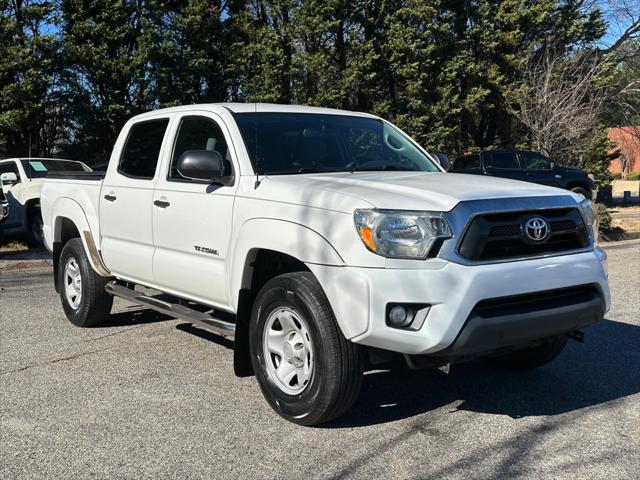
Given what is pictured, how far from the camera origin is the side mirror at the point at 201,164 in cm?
445

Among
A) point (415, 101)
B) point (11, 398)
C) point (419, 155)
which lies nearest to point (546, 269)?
point (419, 155)

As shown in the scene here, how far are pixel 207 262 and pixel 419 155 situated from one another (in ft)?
6.41

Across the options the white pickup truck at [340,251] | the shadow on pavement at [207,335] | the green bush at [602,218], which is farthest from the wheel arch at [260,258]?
the green bush at [602,218]

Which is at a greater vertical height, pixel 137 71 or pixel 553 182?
pixel 137 71

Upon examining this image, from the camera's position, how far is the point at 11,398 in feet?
15.2

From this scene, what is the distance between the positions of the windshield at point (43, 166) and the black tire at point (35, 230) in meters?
0.75

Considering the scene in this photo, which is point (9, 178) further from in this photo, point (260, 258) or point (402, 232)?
point (402, 232)

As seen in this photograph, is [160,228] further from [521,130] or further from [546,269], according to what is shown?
[521,130]

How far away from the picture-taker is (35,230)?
13.5 m

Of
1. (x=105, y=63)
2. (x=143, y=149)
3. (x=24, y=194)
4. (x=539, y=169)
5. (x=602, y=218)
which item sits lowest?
(x=602, y=218)

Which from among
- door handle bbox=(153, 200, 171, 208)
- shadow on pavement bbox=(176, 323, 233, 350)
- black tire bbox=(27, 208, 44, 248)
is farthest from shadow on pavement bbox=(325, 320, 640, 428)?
black tire bbox=(27, 208, 44, 248)

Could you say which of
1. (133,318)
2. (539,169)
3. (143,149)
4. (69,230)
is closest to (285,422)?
(143,149)

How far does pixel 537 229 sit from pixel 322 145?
185 centimetres

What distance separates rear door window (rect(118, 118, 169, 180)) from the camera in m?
5.59
